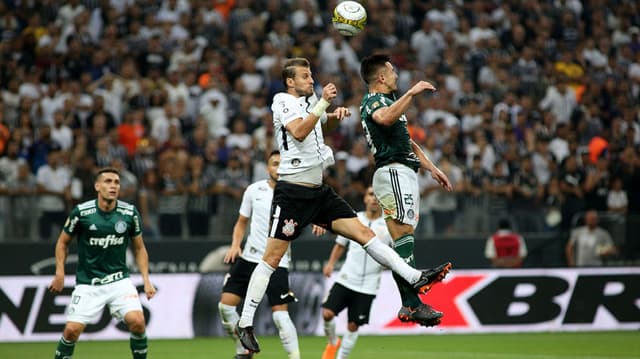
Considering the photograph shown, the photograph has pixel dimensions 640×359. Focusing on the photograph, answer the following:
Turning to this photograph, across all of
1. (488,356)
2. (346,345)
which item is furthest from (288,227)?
(488,356)

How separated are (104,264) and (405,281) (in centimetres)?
373

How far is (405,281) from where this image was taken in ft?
34.8

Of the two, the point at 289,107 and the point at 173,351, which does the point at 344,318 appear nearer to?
the point at 173,351

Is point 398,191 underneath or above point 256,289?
above

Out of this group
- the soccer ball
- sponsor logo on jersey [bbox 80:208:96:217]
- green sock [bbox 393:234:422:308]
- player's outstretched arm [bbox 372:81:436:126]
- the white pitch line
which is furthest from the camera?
the white pitch line

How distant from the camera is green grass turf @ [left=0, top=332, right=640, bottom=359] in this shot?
1552cm

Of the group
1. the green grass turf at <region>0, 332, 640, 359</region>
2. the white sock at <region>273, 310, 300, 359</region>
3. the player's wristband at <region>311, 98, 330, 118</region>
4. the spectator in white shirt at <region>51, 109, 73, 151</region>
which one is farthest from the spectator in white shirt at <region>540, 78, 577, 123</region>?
the player's wristband at <region>311, 98, 330, 118</region>

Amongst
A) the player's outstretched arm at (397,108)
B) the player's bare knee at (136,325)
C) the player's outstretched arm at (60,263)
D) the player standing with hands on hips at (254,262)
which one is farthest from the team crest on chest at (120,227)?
the player's outstretched arm at (397,108)

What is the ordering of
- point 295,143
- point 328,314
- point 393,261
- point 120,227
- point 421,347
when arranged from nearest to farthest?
point 393,261, point 295,143, point 120,227, point 328,314, point 421,347

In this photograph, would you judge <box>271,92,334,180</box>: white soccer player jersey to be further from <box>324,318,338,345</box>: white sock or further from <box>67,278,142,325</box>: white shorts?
<box>324,318,338,345</box>: white sock

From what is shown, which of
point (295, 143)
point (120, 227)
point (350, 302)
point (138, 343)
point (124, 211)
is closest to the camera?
point (295, 143)

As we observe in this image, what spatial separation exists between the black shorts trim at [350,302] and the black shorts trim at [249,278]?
50.4 inches

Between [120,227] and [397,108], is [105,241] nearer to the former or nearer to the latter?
[120,227]

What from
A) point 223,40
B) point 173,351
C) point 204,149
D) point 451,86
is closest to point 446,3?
point 451,86
